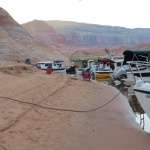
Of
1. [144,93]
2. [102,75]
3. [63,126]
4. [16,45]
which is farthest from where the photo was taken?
[16,45]

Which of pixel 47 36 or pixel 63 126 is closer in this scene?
pixel 63 126

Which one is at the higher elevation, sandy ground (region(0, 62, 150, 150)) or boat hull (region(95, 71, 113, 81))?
sandy ground (region(0, 62, 150, 150))

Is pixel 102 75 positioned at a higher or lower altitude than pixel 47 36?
higher

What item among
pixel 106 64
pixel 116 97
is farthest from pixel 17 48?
pixel 116 97

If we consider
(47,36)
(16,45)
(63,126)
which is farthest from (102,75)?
(47,36)

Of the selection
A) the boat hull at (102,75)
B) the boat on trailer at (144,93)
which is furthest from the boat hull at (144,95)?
the boat hull at (102,75)

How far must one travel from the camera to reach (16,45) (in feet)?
212

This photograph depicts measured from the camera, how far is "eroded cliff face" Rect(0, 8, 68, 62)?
60469 millimetres

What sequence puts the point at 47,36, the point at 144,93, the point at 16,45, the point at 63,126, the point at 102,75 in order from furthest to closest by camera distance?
1. the point at 47,36
2. the point at 16,45
3. the point at 102,75
4. the point at 63,126
5. the point at 144,93

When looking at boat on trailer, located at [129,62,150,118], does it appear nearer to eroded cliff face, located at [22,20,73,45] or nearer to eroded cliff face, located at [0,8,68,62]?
eroded cliff face, located at [0,8,68,62]

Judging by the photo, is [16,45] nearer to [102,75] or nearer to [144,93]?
[102,75]

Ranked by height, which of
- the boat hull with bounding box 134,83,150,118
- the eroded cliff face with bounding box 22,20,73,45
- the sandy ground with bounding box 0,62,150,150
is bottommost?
the eroded cliff face with bounding box 22,20,73,45

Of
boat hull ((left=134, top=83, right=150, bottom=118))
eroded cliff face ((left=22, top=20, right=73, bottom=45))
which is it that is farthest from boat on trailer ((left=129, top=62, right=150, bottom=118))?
eroded cliff face ((left=22, top=20, right=73, bottom=45))

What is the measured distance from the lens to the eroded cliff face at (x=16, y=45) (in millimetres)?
60469
